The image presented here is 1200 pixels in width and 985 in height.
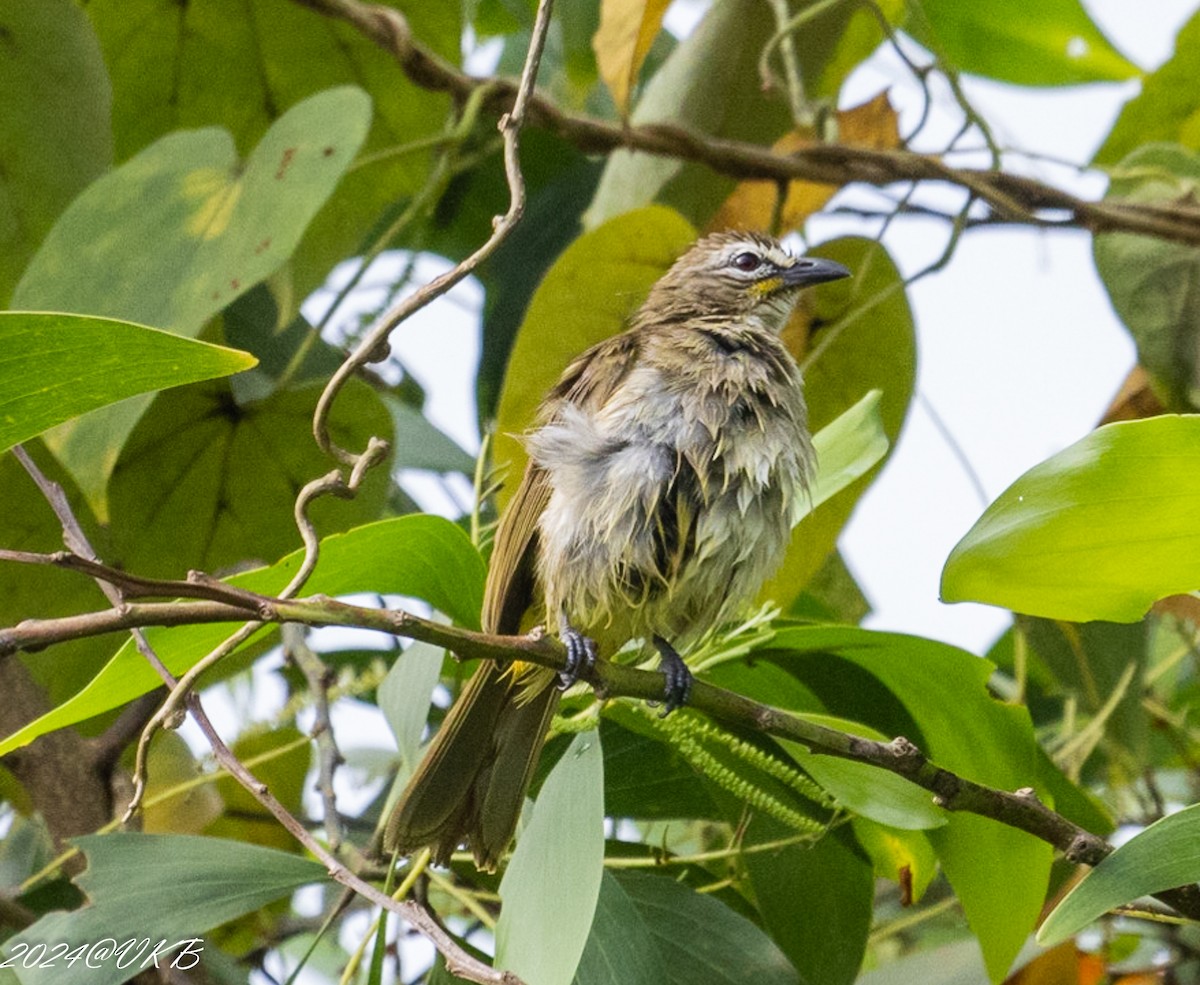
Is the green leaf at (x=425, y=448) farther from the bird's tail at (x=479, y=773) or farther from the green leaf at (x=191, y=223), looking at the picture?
the bird's tail at (x=479, y=773)

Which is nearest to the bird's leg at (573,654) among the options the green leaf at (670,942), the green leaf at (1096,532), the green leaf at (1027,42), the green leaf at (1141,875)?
the green leaf at (670,942)

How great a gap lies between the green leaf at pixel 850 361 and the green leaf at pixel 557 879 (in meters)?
1.15

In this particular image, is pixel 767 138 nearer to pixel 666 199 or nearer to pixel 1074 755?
pixel 666 199

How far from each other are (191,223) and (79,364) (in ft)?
4.94

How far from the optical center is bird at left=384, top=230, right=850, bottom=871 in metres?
2.71

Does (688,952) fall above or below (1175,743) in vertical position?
above

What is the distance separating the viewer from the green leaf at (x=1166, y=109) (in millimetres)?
3867

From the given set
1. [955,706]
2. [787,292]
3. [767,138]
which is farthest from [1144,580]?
[767,138]

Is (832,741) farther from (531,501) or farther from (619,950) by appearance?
(531,501)

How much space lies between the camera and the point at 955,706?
7.50 ft

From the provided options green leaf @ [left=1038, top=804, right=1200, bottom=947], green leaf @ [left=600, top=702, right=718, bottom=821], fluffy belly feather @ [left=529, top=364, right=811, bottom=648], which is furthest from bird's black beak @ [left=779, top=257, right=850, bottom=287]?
green leaf @ [left=1038, top=804, right=1200, bottom=947]

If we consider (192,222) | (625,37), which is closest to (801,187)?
(625,37)

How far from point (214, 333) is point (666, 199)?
1.21 metres

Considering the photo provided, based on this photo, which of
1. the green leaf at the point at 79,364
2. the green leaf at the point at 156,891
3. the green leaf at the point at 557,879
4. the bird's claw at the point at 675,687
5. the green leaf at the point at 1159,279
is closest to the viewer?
the green leaf at the point at 79,364
